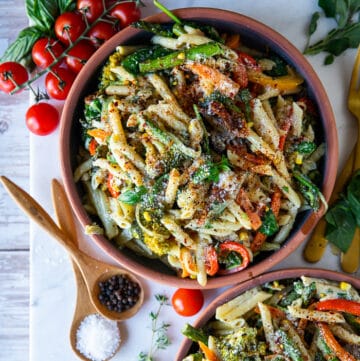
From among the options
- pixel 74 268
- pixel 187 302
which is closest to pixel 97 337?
pixel 74 268

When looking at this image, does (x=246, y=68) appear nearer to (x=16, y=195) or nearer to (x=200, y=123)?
(x=200, y=123)

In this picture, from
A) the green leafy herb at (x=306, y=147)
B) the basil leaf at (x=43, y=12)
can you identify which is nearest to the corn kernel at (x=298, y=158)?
the green leafy herb at (x=306, y=147)

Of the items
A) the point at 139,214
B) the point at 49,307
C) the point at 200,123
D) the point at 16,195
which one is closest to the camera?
A: the point at 200,123

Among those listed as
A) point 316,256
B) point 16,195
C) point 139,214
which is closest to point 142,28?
point 139,214

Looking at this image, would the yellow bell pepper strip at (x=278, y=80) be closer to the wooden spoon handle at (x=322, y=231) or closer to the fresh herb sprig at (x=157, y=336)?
the wooden spoon handle at (x=322, y=231)

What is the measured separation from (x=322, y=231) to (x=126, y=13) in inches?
56.0

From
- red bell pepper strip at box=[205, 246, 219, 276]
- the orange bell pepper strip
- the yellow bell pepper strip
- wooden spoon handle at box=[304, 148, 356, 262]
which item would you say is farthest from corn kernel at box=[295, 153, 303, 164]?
the orange bell pepper strip

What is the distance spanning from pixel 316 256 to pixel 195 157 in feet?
3.09

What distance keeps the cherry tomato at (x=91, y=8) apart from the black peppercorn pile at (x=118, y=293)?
1291 mm

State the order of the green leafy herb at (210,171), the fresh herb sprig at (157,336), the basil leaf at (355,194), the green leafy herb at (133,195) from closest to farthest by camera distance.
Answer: the green leafy herb at (210,171) → the green leafy herb at (133,195) → the basil leaf at (355,194) → the fresh herb sprig at (157,336)

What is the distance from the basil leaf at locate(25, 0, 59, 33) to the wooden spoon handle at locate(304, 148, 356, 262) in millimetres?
1628

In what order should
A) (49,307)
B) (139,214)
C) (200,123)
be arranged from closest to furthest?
1. (200,123)
2. (139,214)
3. (49,307)

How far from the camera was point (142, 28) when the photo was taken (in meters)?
2.48

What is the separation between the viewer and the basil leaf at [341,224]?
2.72 meters
